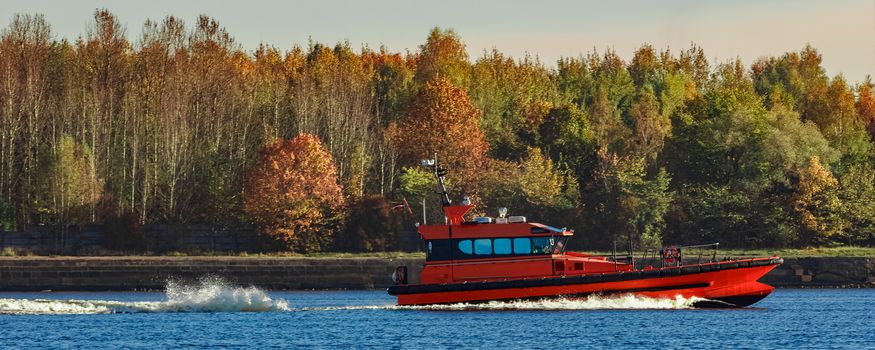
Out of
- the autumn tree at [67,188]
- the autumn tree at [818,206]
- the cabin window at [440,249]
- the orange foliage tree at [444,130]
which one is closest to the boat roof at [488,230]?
the cabin window at [440,249]

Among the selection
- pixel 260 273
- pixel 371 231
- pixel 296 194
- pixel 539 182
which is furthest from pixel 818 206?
pixel 260 273

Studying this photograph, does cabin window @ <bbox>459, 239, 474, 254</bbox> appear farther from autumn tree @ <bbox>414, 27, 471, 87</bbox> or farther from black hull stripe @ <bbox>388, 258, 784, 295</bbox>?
autumn tree @ <bbox>414, 27, 471, 87</bbox>

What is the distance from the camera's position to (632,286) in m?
60.8

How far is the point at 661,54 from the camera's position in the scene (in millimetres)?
154375

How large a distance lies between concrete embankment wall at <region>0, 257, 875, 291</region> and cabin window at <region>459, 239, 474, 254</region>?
23.2m

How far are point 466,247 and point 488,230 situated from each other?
99 centimetres

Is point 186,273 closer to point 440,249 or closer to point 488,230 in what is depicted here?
point 440,249

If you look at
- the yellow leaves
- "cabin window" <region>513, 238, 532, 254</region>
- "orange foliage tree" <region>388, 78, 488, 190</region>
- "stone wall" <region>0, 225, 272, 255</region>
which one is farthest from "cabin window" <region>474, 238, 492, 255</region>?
"orange foliage tree" <region>388, 78, 488, 190</region>

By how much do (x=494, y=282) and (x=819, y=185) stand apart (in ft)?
139

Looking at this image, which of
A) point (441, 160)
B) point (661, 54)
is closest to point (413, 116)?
point (441, 160)

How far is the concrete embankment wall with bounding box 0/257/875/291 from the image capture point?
8425 cm

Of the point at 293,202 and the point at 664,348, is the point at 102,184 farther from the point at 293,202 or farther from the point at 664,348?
the point at 664,348

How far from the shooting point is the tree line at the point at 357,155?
97.4m

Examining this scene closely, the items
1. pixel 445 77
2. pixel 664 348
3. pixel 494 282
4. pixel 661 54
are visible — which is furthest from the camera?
pixel 661 54
